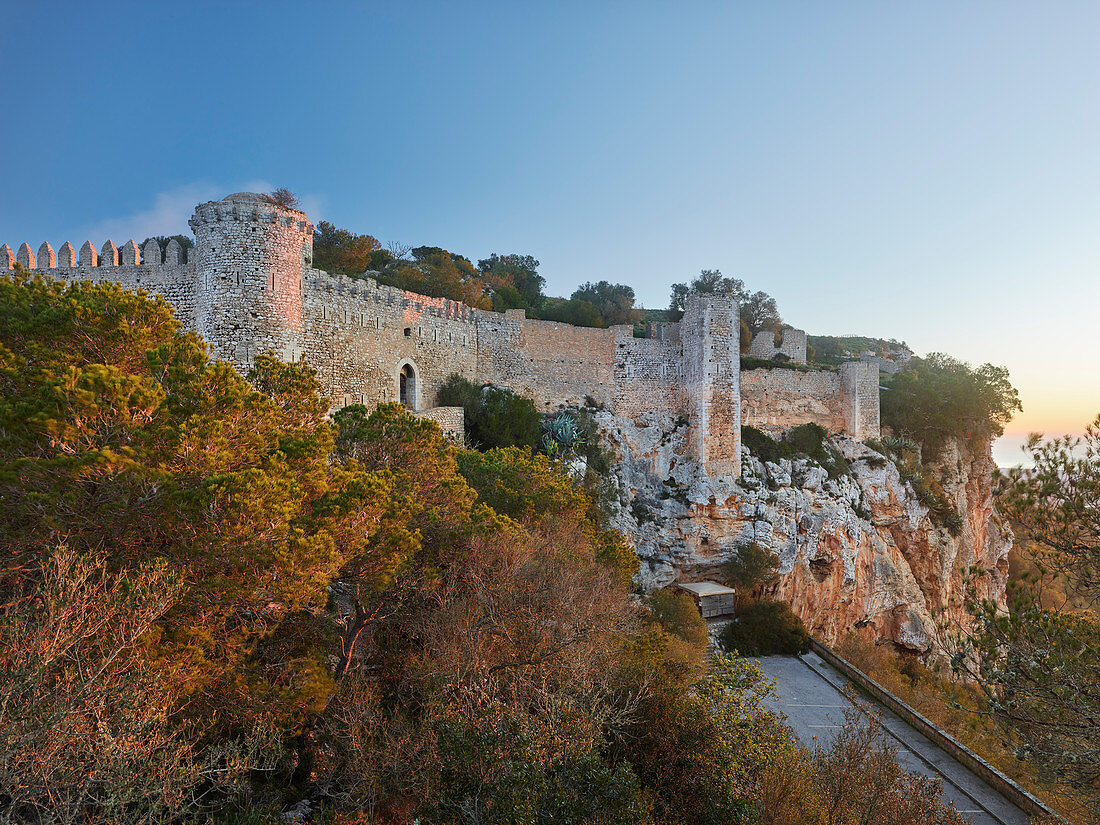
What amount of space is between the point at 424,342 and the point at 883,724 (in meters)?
17.2

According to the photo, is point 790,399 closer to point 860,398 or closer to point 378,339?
point 860,398

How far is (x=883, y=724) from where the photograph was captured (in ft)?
47.7

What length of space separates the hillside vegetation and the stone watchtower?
524 centimetres

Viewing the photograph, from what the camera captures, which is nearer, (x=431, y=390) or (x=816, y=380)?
(x=431, y=390)

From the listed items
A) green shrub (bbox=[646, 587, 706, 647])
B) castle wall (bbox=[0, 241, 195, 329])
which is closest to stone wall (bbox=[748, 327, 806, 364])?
green shrub (bbox=[646, 587, 706, 647])

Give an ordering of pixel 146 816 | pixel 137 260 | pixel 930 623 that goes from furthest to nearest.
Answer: pixel 930 623
pixel 137 260
pixel 146 816

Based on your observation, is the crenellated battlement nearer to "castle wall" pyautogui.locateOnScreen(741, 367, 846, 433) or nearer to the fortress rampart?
the fortress rampart

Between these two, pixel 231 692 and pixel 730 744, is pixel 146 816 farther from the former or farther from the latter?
pixel 730 744

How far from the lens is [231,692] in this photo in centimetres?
Result: 654

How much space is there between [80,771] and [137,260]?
1319cm

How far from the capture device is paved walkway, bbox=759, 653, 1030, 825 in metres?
11.0

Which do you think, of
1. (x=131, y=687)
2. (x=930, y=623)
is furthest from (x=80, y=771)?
(x=930, y=623)

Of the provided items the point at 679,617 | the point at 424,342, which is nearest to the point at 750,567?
the point at 679,617

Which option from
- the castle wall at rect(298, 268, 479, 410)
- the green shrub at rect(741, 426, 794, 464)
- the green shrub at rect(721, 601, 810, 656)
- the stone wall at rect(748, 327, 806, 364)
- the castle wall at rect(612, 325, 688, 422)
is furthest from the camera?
the stone wall at rect(748, 327, 806, 364)
